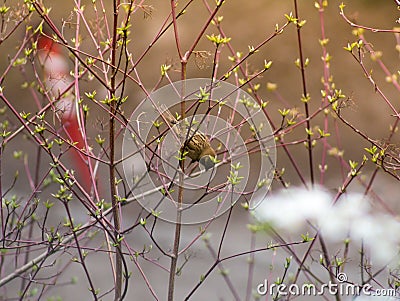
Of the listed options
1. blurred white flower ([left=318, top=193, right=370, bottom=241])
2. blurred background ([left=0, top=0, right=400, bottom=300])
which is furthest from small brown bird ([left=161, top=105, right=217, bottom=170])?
blurred background ([left=0, top=0, right=400, bottom=300])

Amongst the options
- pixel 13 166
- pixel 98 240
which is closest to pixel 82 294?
pixel 98 240

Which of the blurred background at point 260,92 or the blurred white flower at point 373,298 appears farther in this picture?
the blurred background at point 260,92

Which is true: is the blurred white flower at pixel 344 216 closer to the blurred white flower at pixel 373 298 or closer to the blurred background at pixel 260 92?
the blurred white flower at pixel 373 298

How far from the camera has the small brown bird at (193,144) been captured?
3.10 ft

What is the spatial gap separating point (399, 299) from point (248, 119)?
1.51ft

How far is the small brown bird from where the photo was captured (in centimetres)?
94

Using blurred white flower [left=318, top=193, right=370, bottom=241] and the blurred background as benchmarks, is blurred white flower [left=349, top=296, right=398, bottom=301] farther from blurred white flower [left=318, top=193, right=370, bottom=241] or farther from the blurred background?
the blurred background

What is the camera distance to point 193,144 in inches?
37.7

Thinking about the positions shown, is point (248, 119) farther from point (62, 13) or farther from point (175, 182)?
point (62, 13)

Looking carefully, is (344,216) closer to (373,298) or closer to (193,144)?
(373,298)

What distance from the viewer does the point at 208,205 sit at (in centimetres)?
109

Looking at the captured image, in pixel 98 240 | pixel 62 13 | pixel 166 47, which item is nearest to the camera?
pixel 62 13

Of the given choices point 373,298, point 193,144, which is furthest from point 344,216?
point 193,144

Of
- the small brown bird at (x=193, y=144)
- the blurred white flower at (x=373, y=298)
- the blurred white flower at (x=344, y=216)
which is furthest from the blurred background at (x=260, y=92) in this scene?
the small brown bird at (x=193, y=144)
